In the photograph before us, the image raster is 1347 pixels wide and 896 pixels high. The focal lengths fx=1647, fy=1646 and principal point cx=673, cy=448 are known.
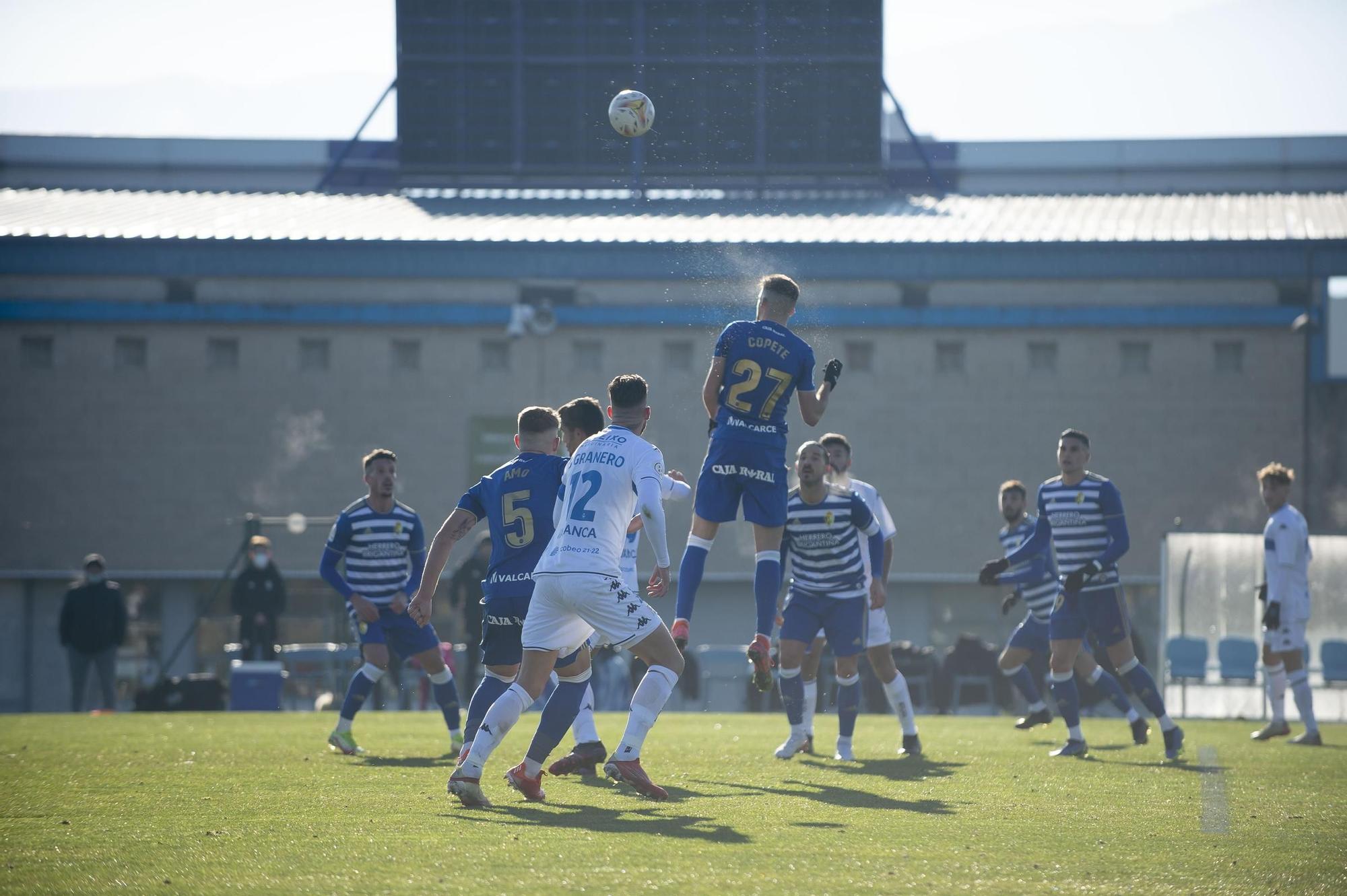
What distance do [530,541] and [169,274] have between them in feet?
105

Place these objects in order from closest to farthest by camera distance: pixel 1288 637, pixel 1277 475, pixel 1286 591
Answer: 1. pixel 1277 475
2. pixel 1286 591
3. pixel 1288 637

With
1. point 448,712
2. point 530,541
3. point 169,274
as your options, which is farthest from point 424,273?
point 530,541

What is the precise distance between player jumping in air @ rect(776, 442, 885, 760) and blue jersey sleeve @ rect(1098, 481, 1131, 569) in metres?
1.71

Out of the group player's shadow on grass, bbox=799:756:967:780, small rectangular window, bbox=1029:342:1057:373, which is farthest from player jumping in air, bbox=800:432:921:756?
small rectangular window, bbox=1029:342:1057:373

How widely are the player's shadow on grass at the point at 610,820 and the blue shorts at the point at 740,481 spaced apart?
237 centimetres

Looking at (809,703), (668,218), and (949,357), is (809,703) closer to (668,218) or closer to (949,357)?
(949,357)

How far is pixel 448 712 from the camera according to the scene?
496 inches

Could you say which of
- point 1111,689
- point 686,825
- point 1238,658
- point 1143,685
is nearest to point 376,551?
point 686,825

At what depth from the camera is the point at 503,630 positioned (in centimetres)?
982

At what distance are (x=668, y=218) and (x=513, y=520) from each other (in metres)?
31.6

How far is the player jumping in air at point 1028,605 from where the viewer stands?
15617 mm

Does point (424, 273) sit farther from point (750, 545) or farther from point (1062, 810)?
point (1062, 810)

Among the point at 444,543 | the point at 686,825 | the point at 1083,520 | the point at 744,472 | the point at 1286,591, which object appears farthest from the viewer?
the point at 1286,591

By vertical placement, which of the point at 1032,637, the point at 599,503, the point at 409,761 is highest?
the point at 599,503
